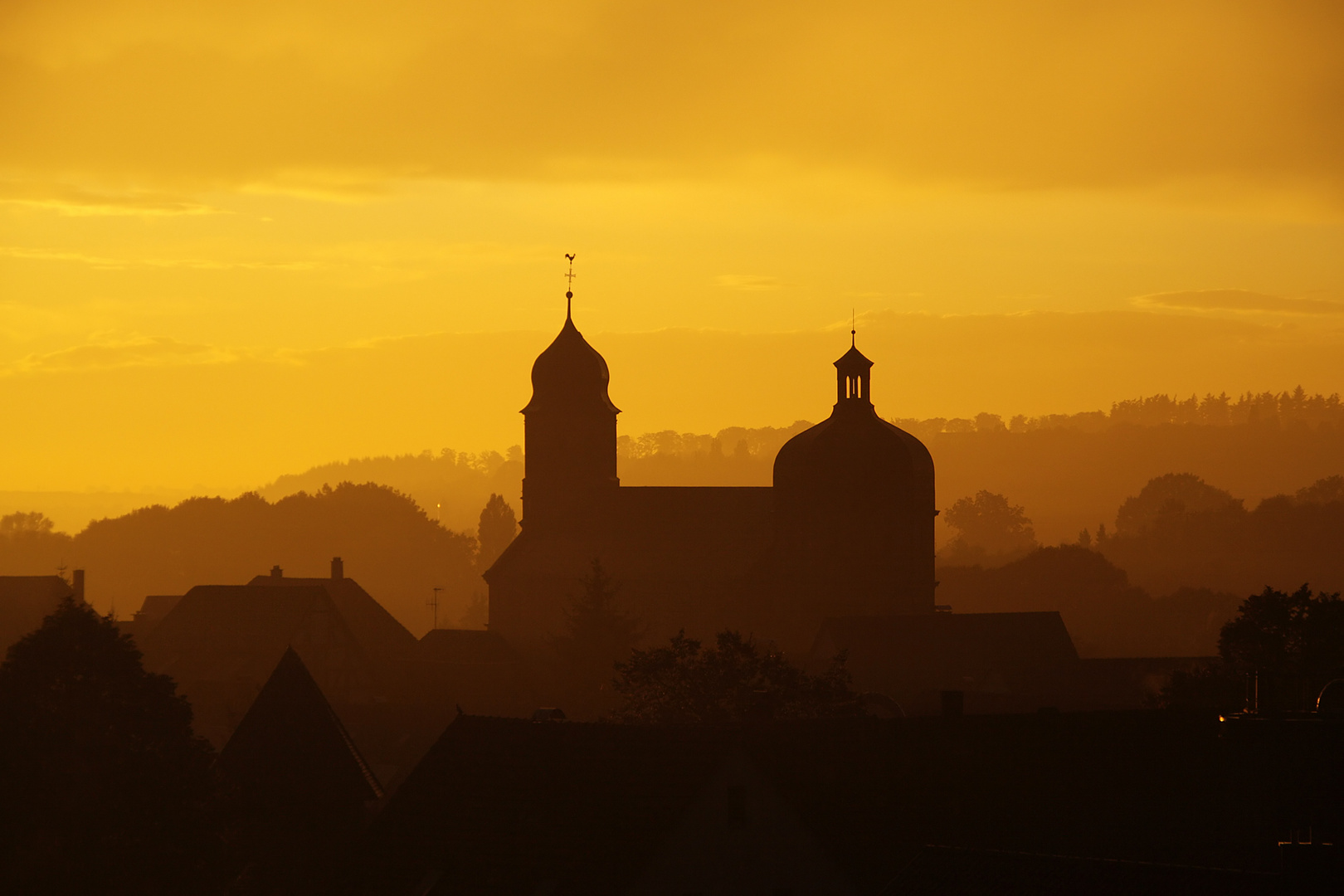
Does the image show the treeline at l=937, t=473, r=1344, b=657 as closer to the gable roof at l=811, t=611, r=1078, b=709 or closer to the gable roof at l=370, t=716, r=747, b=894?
the gable roof at l=811, t=611, r=1078, b=709

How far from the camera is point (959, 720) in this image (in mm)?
42094

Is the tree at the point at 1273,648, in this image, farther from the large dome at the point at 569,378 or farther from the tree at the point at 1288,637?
the large dome at the point at 569,378

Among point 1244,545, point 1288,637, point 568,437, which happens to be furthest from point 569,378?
point 1244,545

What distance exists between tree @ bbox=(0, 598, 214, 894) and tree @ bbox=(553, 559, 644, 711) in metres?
54.9

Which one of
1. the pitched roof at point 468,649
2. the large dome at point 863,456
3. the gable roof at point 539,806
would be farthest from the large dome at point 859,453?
the gable roof at point 539,806

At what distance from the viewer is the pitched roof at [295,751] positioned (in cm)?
4522

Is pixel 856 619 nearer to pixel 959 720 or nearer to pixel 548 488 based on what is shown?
pixel 548 488

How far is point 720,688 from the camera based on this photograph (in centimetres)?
5969

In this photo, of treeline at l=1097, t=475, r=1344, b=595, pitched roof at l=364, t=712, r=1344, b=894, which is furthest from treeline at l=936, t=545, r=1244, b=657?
pitched roof at l=364, t=712, r=1344, b=894

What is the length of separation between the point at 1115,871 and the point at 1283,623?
26825 millimetres

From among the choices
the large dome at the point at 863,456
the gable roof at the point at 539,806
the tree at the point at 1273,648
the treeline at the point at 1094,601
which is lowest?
the treeline at the point at 1094,601

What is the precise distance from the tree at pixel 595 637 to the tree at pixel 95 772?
180 ft

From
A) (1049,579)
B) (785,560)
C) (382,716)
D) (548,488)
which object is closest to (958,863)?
(382,716)

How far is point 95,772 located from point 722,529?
67630 mm
